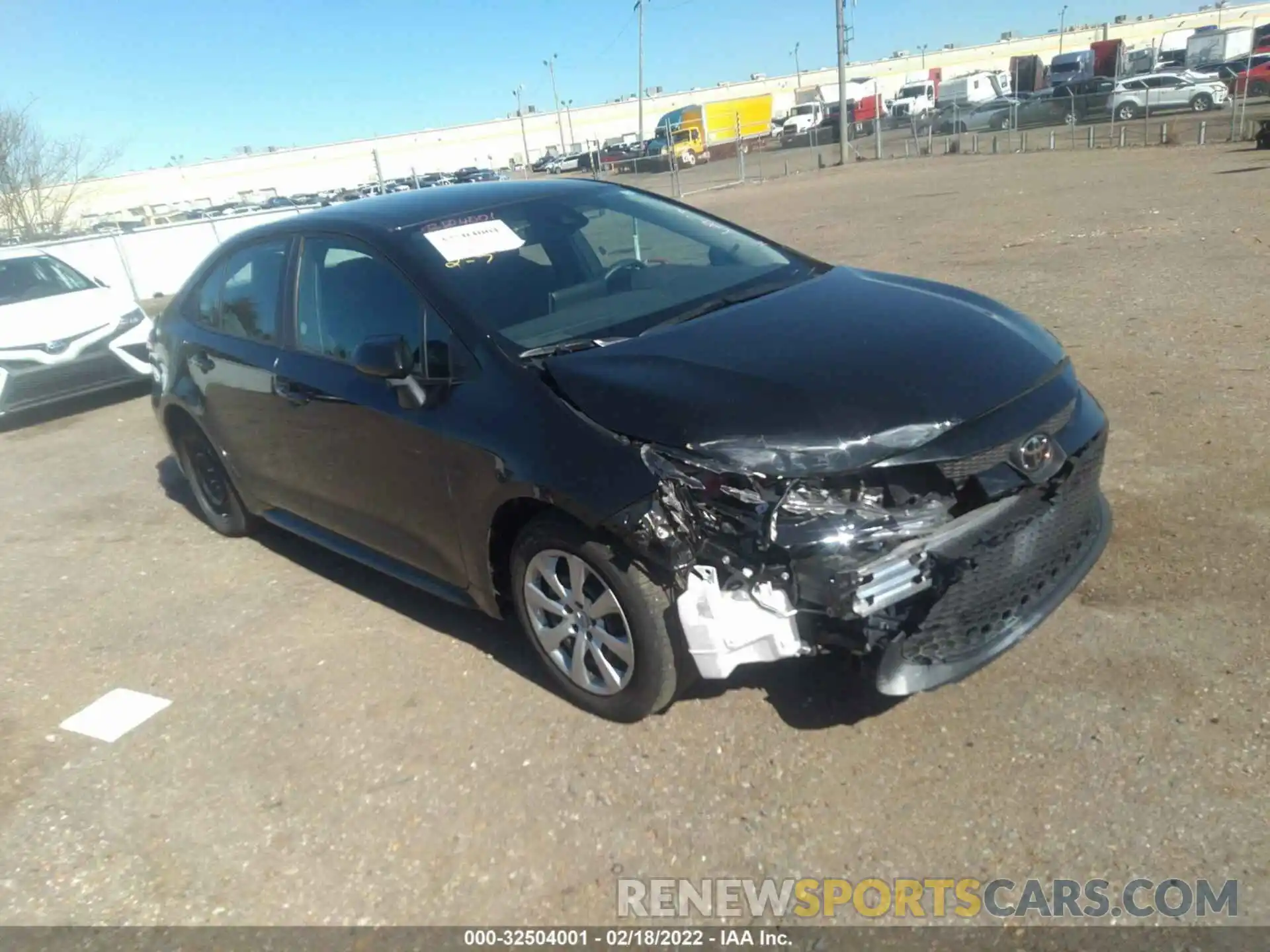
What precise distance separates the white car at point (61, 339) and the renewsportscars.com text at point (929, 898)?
299 inches

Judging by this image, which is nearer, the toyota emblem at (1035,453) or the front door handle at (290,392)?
the toyota emblem at (1035,453)

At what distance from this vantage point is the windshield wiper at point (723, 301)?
11.5 ft

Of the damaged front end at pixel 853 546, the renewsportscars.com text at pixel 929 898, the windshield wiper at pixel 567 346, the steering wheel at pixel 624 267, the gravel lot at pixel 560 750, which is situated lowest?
the renewsportscars.com text at pixel 929 898

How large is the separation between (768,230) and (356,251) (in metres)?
14.5

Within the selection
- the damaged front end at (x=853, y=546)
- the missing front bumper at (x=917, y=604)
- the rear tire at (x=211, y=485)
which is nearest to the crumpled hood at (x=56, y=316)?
the rear tire at (x=211, y=485)

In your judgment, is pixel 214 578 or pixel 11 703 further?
pixel 214 578

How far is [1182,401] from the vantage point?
550 cm

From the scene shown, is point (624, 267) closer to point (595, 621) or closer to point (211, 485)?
point (595, 621)

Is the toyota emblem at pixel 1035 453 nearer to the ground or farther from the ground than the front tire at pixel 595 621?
farther from the ground

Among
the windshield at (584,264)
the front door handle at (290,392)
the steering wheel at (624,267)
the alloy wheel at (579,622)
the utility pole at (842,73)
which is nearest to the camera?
the alloy wheel at (579,622)

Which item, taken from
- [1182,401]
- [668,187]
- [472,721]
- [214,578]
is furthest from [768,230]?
[668,187]

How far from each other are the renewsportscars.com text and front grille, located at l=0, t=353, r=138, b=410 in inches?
329

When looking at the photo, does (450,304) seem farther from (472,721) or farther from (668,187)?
(668,187)

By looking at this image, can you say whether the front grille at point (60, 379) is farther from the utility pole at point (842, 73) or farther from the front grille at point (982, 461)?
the utility pole at point (842, 73)
